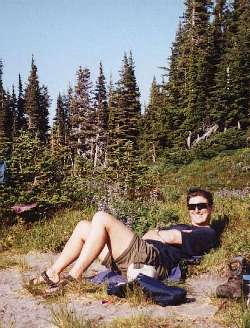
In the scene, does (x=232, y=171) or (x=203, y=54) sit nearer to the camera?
(x=232, y=171)

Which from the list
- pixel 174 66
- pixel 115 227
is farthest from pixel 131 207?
pixel 174 66

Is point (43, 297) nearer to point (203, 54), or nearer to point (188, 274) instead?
point (188, 274)

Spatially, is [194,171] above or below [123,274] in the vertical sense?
above

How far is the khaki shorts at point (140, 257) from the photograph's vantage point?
5.70 meters

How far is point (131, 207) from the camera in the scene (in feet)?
31.3

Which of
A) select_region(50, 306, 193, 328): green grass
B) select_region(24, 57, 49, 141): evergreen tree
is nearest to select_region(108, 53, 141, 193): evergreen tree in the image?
select_region(24, 57, 49, 141): evergreen tree

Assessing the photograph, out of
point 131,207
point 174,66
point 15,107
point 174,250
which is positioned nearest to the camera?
point 174,250

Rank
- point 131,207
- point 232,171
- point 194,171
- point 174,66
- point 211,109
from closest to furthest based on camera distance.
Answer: point 131,207 → point 232,171 → point 194,171 → point 211,109 → point 174,66

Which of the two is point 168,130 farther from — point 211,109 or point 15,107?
point 15,107

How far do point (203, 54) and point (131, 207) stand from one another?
115ft

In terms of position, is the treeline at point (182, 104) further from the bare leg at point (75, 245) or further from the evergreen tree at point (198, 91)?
the bare leg at point (75, 245)

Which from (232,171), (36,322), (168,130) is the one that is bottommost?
(36,322)

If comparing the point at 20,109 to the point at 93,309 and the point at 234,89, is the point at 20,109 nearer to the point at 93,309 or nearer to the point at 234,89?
the point at 234,89

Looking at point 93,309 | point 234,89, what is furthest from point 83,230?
point 234,89
